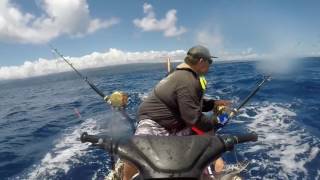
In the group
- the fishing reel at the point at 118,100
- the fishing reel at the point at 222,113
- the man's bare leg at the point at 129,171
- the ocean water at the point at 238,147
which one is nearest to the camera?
the man's bare leg at the point at 129,171

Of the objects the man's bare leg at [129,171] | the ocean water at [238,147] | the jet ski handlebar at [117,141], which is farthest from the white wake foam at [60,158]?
the jet ski handlebar at [117,141]

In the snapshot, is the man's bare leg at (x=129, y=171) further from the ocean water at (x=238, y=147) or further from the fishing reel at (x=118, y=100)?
the fishing reel at (x=118, y=100)

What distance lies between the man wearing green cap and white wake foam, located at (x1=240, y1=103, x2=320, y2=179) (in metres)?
3.25

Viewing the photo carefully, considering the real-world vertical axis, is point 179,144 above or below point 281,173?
above

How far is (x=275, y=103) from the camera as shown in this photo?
14.8 meters

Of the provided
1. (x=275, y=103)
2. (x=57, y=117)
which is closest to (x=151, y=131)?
(x=275, y=103)

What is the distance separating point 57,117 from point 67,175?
10178mm

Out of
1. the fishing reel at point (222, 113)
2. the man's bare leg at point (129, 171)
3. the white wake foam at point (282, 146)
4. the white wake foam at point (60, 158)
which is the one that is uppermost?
the fishing reel at point (222, 113)

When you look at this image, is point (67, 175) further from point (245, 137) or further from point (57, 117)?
point (57, 117)

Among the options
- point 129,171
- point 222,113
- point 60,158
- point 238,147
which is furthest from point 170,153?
point 60,158

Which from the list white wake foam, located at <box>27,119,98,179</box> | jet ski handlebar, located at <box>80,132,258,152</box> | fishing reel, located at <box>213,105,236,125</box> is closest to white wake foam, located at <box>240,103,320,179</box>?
fishing reel, located at <box>213,105,236,125</box>

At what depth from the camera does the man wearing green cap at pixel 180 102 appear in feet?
14.3

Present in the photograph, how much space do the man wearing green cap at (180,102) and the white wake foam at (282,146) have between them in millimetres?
3254

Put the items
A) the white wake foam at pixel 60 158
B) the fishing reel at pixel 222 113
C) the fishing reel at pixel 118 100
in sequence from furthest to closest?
the white wake foam at pixel 60 158 → the fishing reel at pixel 222 113 → the fishing reel at pixel 118 100
